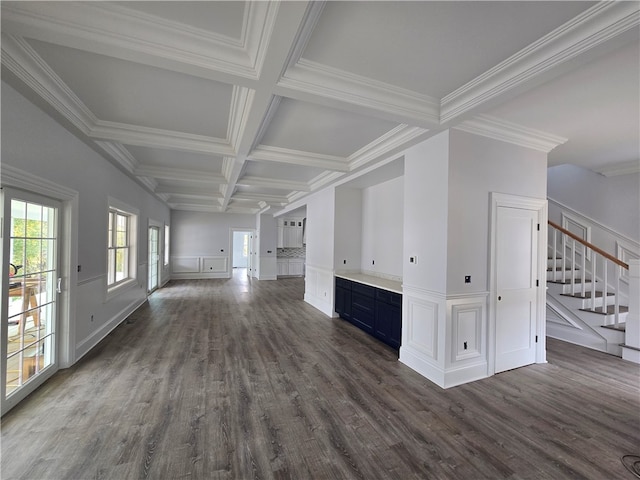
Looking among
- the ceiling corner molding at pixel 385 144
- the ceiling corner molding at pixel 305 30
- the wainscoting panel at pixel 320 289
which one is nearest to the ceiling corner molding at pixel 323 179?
the ceiling corner molding at pixel 385 144

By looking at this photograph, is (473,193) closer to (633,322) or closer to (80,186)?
(633,322)

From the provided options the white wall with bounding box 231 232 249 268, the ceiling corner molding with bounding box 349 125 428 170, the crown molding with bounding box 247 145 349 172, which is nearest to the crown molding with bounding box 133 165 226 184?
the crown molding with bounding box 247 145 349 172

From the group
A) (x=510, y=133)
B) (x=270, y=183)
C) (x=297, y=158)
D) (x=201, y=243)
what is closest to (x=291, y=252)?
(x=201, y=243)

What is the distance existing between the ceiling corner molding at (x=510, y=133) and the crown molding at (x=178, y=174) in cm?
435

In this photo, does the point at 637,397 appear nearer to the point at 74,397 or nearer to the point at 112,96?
the point at 74,397

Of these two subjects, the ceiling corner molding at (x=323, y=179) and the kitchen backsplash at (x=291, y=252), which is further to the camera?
the kitchen backsplash at (x=291, y=252)

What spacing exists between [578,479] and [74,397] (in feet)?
13.1

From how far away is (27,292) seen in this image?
252 centimetres

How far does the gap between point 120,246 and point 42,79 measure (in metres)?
3.42

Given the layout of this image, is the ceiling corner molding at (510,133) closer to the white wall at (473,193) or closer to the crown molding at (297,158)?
the white wall at (473,193)

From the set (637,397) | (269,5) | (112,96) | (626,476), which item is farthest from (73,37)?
(637,397)

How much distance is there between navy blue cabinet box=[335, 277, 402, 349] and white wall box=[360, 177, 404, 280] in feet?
2.08

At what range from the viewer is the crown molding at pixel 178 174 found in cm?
484

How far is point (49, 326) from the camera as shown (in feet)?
9.53
